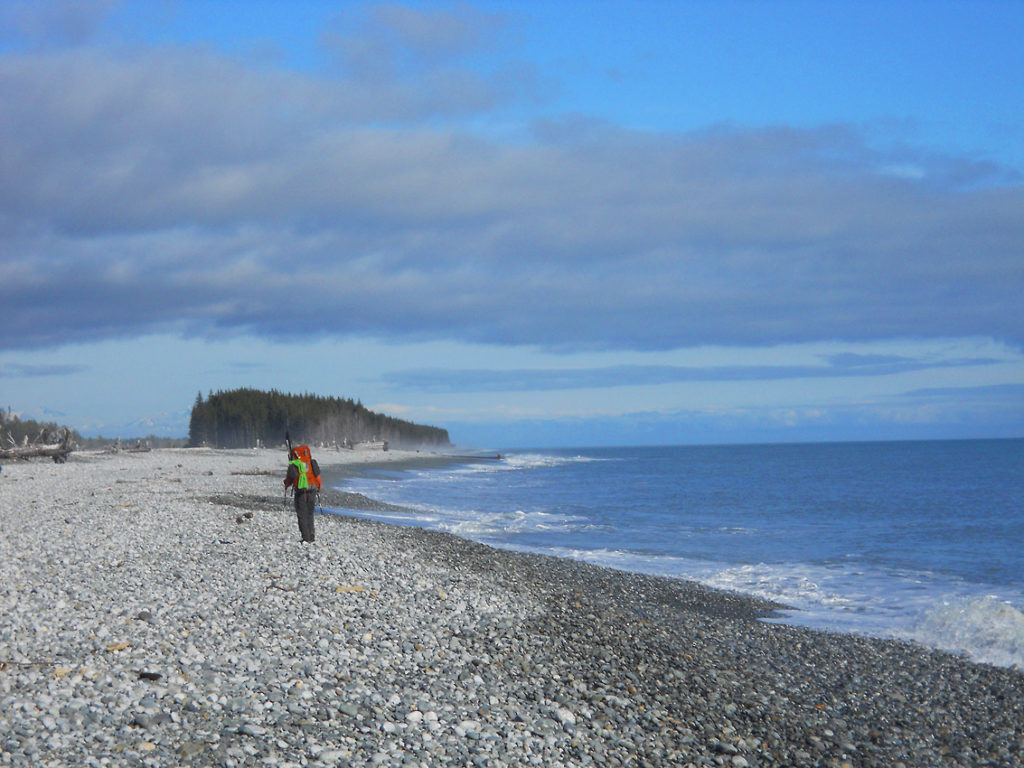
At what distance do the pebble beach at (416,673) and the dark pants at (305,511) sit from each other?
1.63ft

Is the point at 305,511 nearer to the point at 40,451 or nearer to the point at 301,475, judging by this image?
the point at 301,475

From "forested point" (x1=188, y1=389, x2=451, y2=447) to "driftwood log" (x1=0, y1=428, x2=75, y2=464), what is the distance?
66765 millimetres

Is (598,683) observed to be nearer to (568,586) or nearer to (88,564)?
(568,586)

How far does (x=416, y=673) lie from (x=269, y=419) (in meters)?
136

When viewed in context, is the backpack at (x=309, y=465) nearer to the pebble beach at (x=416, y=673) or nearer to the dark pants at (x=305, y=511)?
the dark pants at (x=305, y=511)

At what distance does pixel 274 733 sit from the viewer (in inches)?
316

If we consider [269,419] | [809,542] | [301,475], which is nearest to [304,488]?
[301,475]

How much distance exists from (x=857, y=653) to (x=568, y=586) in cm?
583

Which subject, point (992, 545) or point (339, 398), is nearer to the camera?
point (992, 545)

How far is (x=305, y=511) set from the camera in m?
18.0

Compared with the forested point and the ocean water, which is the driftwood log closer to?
the ocean water

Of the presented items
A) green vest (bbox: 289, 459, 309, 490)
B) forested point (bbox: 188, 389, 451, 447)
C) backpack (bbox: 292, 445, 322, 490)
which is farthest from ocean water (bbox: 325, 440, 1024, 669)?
forested point (bbox: 188, 389, 451, 447)

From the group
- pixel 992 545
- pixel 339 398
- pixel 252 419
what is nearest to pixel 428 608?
pixel 992 545

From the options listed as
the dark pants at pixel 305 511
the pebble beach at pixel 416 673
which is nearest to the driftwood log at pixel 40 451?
the pebble beach at pixel 416 673
